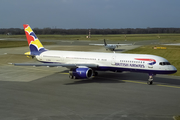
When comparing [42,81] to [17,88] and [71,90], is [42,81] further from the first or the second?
[71,90]

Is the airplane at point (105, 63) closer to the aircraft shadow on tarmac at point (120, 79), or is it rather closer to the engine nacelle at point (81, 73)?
the engine nacelle at point (81, 73)

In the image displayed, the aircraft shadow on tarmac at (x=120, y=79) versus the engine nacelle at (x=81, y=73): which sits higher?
the engine nacelle at (x=81, y=73)

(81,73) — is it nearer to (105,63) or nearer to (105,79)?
(105,63)

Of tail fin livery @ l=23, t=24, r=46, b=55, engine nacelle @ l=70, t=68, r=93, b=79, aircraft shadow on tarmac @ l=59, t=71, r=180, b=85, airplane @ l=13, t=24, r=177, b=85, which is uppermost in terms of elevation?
tail fin livery @ l=23, t=24, r=46, b=55

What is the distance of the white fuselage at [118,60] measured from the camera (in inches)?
1100

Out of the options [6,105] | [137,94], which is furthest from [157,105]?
[6,105]

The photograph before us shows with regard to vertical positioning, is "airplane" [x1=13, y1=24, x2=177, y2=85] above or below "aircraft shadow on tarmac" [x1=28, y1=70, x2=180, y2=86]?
above

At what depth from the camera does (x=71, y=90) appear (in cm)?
2611

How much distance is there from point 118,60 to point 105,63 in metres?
2.16

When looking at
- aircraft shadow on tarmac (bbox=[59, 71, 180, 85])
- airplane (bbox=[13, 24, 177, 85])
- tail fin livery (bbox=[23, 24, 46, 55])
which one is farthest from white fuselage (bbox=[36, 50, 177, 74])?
tail fin livery (bbox=[23, 24, 46, 55])

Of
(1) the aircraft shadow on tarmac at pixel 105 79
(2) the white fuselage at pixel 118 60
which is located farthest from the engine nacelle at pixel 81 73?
(2) the white fuselage at pixel 118 60

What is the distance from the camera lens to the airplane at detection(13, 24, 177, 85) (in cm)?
2811

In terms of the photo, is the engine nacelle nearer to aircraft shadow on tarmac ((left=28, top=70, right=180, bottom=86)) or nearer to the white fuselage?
aircraft shadow on tarmac ((left=28, top=70, right=180, bottom=86))

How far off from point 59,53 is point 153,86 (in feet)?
56.8
